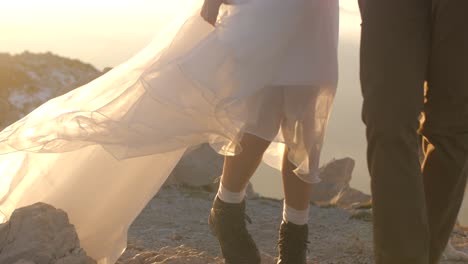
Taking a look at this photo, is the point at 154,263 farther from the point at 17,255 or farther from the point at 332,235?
the point at 332,235

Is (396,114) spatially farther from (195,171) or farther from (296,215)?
(195,171)

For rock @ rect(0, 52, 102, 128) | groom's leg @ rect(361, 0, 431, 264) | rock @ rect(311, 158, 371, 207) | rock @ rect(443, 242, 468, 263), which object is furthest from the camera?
rock @ rect(311, 158, 371, 207)

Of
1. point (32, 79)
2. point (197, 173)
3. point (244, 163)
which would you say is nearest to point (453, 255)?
point (244, 163)

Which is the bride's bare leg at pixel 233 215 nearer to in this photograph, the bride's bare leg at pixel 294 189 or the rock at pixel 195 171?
the bride's bare leg at pixel 294 189

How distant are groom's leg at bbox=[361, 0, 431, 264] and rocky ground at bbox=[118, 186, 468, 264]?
116cm

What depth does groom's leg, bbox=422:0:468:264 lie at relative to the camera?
2.54 meters

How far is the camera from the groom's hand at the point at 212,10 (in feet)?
9.50

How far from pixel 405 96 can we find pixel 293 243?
3.17ft

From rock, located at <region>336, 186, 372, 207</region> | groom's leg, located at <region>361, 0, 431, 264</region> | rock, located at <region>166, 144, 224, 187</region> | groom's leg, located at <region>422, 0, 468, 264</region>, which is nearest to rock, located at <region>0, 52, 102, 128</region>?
rock, located at <region>166, 144, 224, 187</region>

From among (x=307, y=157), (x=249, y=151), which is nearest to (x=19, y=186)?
(x=249, y=151)

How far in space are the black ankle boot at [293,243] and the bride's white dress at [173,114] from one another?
0.27 meters

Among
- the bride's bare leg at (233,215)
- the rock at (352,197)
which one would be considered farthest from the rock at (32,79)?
the bride's bare leg at (233,215)

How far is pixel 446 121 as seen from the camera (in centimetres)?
265

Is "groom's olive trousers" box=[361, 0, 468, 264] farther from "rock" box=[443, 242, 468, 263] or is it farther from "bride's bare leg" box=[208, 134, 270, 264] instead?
"rock" box=[443, 242, 468, 263]
